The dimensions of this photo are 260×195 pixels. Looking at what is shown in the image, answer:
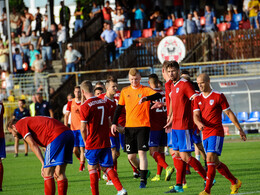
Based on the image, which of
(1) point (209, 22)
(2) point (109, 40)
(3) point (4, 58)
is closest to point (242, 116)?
(1) point (209, 22)

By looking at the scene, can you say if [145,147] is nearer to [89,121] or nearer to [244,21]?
[89,121]

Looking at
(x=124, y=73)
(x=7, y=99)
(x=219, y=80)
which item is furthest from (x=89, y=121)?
(x=7, y=99)

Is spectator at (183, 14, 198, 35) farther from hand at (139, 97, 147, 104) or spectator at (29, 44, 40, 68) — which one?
hand at (139, 97, 147, 104)

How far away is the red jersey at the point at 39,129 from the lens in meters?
9.31

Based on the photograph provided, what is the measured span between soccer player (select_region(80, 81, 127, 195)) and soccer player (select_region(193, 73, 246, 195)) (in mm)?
1582

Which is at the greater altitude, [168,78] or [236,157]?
[168,78]

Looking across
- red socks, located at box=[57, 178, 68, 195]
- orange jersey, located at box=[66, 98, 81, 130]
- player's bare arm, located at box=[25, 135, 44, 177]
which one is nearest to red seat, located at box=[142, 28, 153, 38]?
orange jersey, located at box=[66, 98, 81, 130]

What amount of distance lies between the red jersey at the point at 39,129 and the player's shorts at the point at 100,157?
1018mm

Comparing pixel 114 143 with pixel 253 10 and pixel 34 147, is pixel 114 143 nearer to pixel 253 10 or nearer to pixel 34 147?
pixel 34 147

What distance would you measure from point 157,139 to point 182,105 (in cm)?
260

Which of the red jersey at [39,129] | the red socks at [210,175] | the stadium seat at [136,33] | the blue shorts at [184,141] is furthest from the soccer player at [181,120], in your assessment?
the stadium seat at [136,33]

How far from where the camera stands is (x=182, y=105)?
10766 millimetres

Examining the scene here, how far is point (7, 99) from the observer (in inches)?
1185

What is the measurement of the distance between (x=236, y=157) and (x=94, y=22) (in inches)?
734
